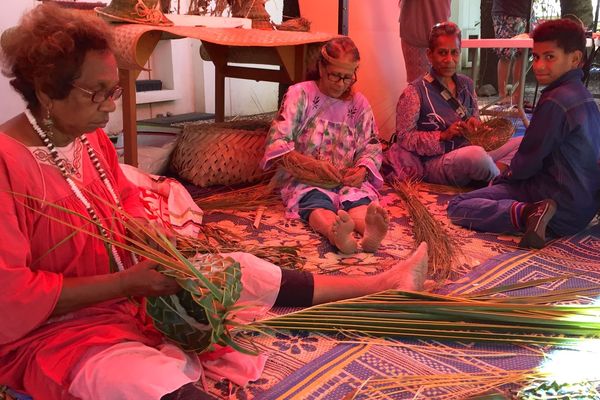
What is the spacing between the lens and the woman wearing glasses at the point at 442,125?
3410 mm

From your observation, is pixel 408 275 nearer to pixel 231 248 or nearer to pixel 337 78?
pixel 231 248

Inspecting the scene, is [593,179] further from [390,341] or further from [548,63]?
[390,341]

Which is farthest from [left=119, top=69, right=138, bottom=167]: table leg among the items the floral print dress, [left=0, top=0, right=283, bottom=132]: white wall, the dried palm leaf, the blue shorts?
[left=0, top=0, right=283, bottom=132]: white wall

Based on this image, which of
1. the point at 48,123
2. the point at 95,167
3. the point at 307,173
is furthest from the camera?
the point at 307,173

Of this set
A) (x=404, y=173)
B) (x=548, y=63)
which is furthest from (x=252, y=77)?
(x=548, y=63)

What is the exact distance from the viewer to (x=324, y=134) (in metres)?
3.05

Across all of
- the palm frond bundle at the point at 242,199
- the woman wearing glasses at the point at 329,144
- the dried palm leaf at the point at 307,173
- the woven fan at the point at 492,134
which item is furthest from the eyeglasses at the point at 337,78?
the woven fan at the point at 492,134

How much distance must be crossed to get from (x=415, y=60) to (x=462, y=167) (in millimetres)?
1285

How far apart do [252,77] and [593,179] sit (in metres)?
2.43

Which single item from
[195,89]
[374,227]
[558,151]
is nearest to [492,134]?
[558,151]

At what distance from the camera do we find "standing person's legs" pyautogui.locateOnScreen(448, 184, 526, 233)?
109 inches

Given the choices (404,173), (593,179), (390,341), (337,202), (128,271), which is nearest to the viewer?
(128,271)

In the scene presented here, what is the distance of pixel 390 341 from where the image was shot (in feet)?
5.88

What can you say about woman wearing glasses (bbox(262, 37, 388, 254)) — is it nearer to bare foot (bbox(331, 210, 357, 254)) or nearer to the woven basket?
bare foot (bbox(331, 210, 357, 254))
